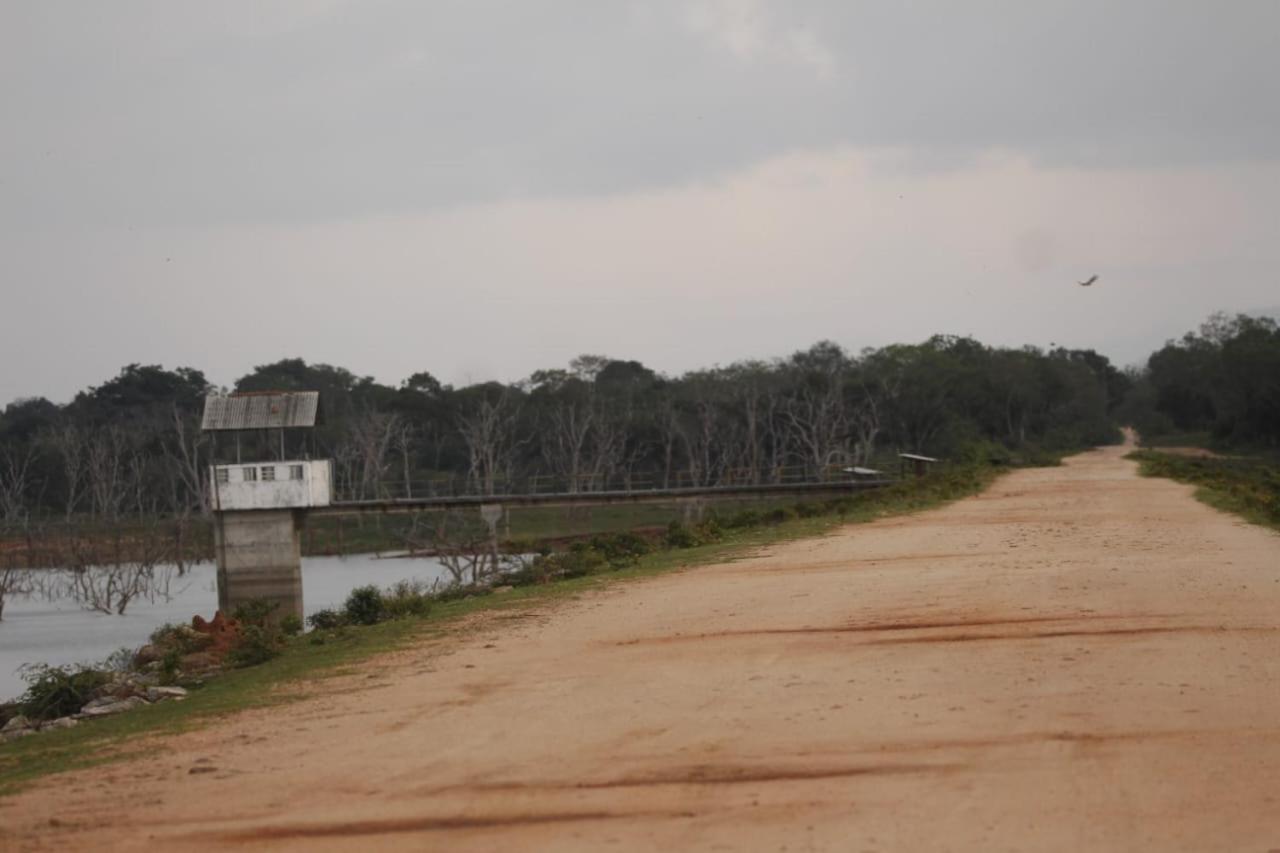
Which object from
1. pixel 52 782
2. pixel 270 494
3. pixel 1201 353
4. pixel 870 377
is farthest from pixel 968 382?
pixel 52 782

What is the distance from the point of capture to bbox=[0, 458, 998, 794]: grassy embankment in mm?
10523

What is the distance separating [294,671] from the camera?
46.6 feet

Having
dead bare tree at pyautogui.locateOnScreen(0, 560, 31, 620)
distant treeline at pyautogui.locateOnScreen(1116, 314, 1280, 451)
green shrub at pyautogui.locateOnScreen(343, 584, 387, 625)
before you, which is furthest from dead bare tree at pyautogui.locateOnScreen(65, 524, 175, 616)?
distant treeline at pyautogui.locateOnScreen(1116, 314, 1280, 451)

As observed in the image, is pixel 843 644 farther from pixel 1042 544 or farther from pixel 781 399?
pixel 781 399

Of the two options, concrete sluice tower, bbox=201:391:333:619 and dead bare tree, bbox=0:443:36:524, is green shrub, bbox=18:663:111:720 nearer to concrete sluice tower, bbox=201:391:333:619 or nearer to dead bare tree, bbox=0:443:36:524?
concrete sluice tower, bbox=201:391:333:619

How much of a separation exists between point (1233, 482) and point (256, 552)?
26.8 meters

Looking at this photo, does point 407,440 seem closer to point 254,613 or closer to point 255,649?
point 254,613

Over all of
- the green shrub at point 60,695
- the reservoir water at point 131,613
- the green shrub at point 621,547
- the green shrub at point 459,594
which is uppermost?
the green shrub at point 621,547

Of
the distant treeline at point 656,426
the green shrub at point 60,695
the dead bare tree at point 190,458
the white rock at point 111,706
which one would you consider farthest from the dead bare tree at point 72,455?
the white rock at point 111,706

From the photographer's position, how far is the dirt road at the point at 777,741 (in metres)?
7.32

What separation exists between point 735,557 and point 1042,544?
186 inches

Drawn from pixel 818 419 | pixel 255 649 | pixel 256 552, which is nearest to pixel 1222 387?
pixel 818 419

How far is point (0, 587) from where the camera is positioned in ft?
162

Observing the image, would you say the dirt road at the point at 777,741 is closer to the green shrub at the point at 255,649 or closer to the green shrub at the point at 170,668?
the green shrub at the point at 255,649
